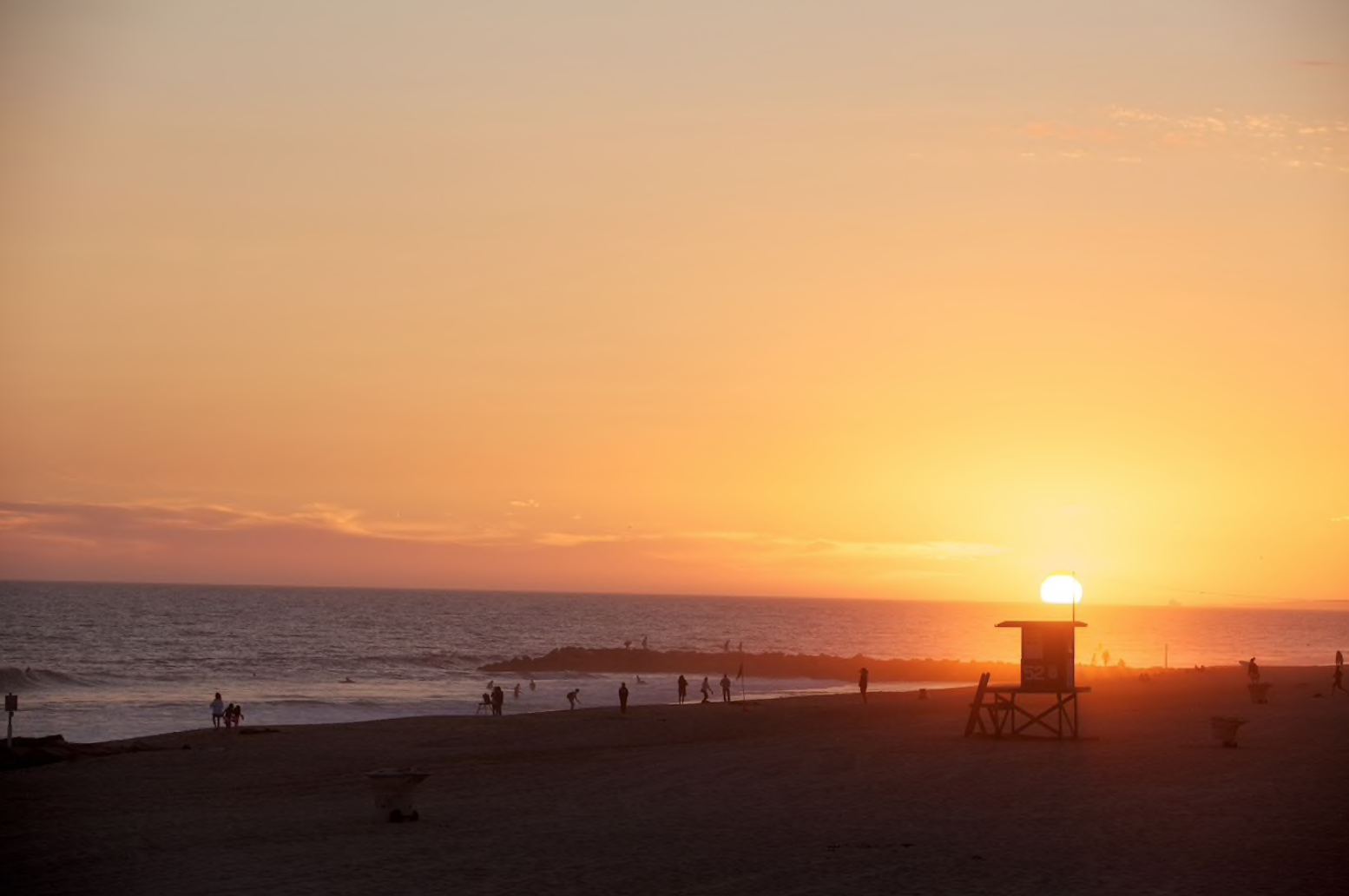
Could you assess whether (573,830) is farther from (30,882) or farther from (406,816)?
(30,882)

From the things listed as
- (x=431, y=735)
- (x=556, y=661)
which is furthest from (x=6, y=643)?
(x=431, y=735)

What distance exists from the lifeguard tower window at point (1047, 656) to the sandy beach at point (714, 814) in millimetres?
1442

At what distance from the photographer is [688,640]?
160 m

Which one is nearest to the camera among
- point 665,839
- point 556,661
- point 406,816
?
point 665,839

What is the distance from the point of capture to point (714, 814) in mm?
22594

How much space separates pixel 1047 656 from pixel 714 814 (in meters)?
12.4

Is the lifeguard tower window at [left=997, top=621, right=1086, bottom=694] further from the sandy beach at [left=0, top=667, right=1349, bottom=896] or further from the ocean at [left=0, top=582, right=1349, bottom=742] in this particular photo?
the ocean at [left=0, top=582, right=1349, bottom=742]

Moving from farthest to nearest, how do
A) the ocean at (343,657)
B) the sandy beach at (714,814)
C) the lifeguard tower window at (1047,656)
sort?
1. the ocean at (343,657)
2. the lifeguard tower window at (1047,656)
3. the sandy beach at (714,814)

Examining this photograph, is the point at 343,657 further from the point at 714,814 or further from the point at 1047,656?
the point at 714,814

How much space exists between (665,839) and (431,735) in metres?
21.1

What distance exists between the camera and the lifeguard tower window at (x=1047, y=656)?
104 ft

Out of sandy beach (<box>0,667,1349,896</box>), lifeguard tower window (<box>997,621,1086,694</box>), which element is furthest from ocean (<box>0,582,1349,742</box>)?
lifeguard tower window (<box>997,621,1086,694</box>)

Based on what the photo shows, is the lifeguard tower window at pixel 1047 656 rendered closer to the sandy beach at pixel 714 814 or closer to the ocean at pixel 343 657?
the sandy beach at pixel 714 814

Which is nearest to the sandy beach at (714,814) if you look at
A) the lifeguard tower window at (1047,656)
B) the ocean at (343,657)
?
the lifeguard tower window at (1047,656)
